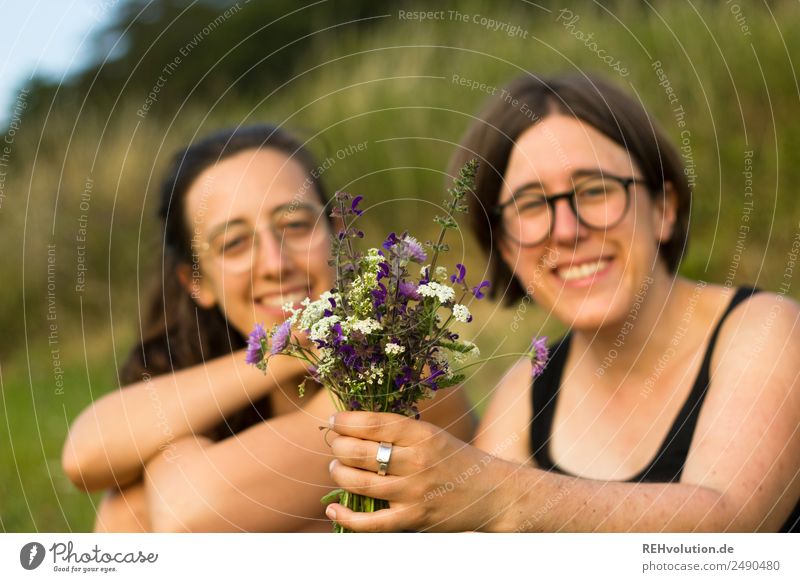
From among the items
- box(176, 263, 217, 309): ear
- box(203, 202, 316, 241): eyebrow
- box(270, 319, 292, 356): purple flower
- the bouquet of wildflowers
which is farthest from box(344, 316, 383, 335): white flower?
box(176, 263, 217, 309): ear

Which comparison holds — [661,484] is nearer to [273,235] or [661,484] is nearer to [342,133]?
[273,235]

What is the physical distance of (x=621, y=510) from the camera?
191 cm

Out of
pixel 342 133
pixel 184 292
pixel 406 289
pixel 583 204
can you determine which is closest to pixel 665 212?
pixel 583 204

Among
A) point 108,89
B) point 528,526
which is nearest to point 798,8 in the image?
point 528,526

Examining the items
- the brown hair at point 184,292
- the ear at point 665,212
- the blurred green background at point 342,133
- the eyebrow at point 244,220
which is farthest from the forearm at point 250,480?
the blurred green background at point 342,133

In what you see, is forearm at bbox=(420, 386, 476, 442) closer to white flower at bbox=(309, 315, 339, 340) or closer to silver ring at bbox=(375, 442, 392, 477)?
silver ring at bbox=(375, 442, 392, 477)

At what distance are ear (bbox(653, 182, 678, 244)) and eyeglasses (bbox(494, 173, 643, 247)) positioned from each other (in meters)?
0.08

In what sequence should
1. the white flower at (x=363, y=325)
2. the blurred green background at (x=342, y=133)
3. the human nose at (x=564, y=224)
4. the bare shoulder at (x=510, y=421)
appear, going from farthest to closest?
the blurred green background at (x=342, y=133) → the bare shoulder at (x=510, y=421) → the human nose at (x=564, y=224) → the white flower at (x=363, y=325)

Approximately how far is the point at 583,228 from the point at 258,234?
0.83 metres

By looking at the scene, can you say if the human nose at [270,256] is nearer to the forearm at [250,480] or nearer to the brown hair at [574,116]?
the forearm at [250,480]

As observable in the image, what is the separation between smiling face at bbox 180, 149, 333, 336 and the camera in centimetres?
248

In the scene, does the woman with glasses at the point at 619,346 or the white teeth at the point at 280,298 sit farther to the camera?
the white teeth at the point at 280,298

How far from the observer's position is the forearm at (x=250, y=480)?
7.39 feet

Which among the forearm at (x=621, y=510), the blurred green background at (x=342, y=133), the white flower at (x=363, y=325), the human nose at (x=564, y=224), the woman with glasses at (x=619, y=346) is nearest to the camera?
the white flower at (x=363, y=325)
